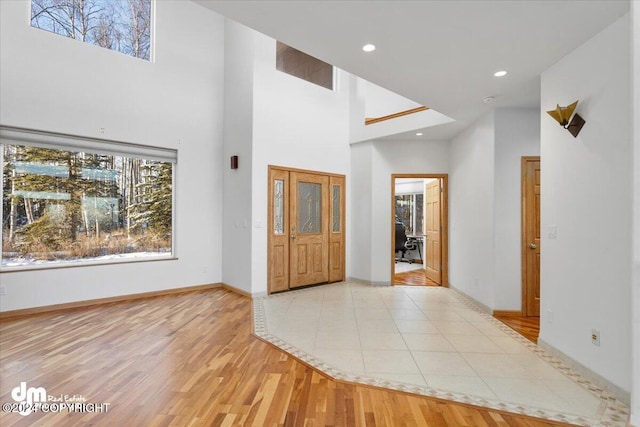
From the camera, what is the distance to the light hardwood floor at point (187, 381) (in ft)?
6.33

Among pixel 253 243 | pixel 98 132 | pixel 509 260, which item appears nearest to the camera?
pixel 509 260

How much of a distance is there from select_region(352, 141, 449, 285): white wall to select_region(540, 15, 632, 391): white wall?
2.65 metres

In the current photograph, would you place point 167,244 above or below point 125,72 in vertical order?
below

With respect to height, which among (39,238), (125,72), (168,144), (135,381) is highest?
(125,72)

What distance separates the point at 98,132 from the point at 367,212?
4.39 metres

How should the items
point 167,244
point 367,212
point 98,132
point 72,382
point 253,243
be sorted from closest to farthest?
point 72,382
point 98,132
point 253,243
point 167,244
point 367,212

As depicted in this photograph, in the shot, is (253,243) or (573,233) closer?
(573,233)

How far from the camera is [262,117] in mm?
4965

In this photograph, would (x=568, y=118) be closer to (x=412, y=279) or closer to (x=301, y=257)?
(x=301, y=257)

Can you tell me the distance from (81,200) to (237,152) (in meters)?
2.32

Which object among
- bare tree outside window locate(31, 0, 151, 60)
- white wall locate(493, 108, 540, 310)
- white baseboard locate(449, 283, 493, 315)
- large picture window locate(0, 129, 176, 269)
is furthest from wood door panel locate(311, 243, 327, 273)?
bare tree outside window locate(31, 0, 151, 60)

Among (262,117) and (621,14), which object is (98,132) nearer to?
(262,117)

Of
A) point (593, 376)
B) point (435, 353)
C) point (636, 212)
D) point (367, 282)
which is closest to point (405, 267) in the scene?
point (367, 282)

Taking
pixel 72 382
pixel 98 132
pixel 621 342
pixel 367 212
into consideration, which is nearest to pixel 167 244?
pixel 98 132
